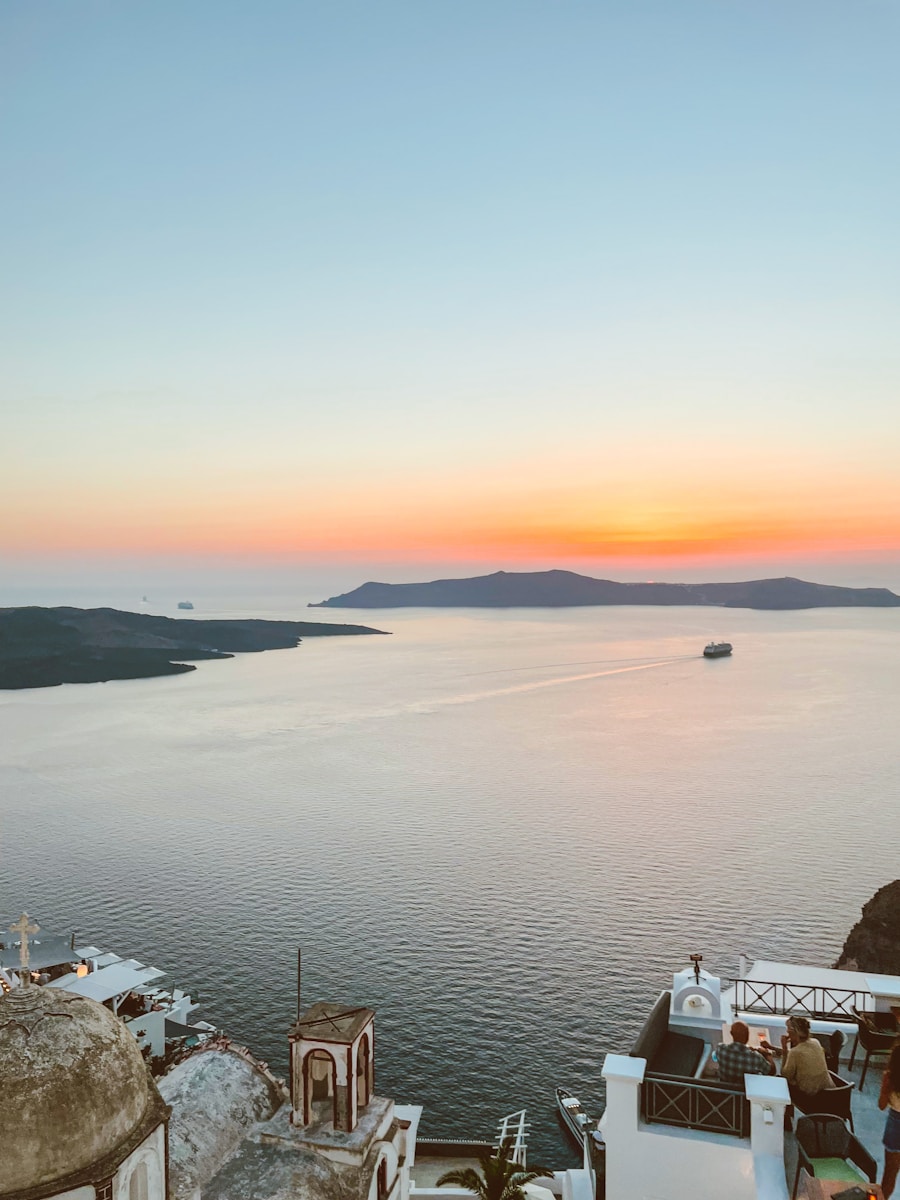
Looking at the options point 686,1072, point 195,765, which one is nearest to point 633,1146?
point 686,1072

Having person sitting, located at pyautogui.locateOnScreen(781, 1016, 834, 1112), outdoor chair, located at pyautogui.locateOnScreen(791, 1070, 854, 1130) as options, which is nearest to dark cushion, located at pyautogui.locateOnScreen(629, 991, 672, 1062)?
person sitting, located at pyautogui.locateOnScreen(781, 1016, 834, 1112)

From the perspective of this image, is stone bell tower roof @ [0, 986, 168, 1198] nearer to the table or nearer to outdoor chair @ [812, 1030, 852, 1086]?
the table

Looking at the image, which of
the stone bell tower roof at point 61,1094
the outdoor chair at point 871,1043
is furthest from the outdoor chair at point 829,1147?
the stone bell tower roof at point 61,1094

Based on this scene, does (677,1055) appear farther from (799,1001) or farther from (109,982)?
(109,982)

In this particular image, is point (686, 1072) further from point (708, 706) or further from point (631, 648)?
point (631, 648)

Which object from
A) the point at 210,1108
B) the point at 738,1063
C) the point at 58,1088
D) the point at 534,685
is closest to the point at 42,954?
the point at 210,1108

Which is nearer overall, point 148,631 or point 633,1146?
point 633,1146
